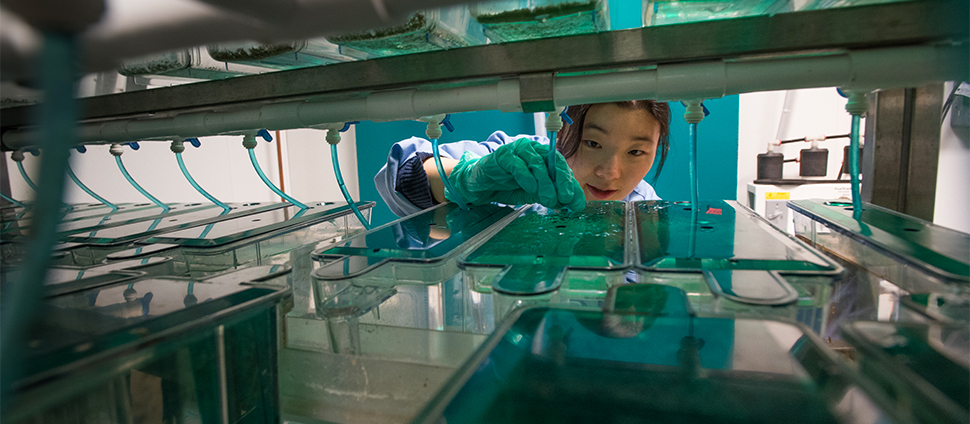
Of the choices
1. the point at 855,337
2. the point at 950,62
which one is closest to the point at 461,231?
the point at 855,337

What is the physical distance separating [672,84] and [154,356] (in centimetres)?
64

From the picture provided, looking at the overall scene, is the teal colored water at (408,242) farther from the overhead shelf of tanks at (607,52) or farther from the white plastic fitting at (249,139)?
the white plastic fitting at (249,139)

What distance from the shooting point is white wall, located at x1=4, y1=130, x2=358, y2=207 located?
2.14 meters

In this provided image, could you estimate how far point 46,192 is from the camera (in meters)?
0.18

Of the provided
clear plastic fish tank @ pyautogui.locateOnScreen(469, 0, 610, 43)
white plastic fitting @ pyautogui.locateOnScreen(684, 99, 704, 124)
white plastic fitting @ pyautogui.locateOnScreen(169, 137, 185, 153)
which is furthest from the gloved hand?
white plastic fitting @ pyautogui.locateOnScreen(169, 137, 185, 153)

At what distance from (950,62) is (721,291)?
0.37 m

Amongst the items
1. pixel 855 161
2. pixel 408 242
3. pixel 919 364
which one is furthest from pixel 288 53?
pixel 855 161

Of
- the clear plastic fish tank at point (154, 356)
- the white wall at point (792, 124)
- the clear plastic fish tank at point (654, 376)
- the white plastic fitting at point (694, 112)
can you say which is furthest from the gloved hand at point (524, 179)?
the white wall at point (792, 124)

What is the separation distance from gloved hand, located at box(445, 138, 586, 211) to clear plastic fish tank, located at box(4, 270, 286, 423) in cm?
61

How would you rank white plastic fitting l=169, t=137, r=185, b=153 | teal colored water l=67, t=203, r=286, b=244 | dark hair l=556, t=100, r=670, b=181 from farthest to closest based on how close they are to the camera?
dark hair l=556, t=100, r=670, b=181
white plastic fitting l=169, t=137, r=185, b=153
teal colored water l=67, t=203, r=286, b=244

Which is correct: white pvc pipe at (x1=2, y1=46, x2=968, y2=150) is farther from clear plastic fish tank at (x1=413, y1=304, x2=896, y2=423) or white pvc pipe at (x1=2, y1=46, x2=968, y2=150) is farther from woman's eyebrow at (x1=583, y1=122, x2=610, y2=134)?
woman's eyebrow at (x1=583, y1=122, x2=610, y2=134)

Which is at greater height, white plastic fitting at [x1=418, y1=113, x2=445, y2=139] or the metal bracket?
the metal bracket

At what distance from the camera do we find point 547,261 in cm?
61

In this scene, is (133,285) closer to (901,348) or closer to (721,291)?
(721,291)
